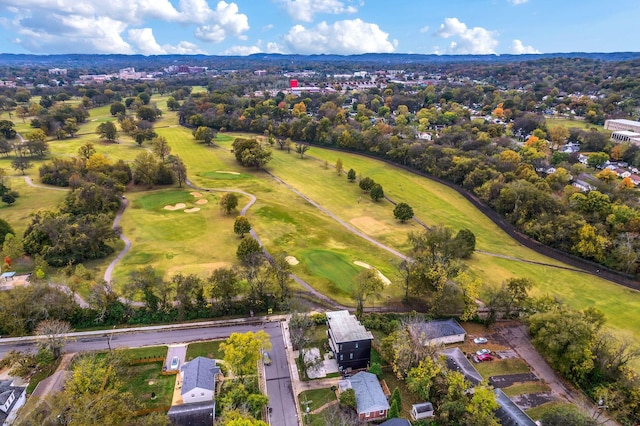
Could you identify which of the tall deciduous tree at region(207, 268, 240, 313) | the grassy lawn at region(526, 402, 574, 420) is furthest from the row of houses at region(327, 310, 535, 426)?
the tall deciduous tree at region(207, 268, 240, 313)

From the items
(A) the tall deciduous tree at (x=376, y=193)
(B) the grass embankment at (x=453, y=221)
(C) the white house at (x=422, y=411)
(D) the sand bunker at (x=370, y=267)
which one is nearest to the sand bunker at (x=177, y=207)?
(B) the grass embankment at (x=453, y=221)

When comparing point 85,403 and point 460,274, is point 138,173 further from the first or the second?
point 460,274

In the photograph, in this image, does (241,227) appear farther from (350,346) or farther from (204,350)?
(350,346)

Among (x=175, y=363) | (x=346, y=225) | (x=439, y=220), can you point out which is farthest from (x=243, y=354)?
(x=439, y=220)

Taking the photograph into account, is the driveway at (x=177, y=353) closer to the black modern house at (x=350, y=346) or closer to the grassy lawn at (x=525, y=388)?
the black modern house at (x=350, y=346)

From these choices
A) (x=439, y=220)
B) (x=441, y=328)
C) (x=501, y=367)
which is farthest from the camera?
(x=439, y=220)

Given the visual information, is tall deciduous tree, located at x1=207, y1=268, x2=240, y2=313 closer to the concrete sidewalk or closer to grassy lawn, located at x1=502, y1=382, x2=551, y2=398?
the concrete sidewalk

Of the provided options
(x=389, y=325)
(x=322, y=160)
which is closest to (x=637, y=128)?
(x=322, y=160)
